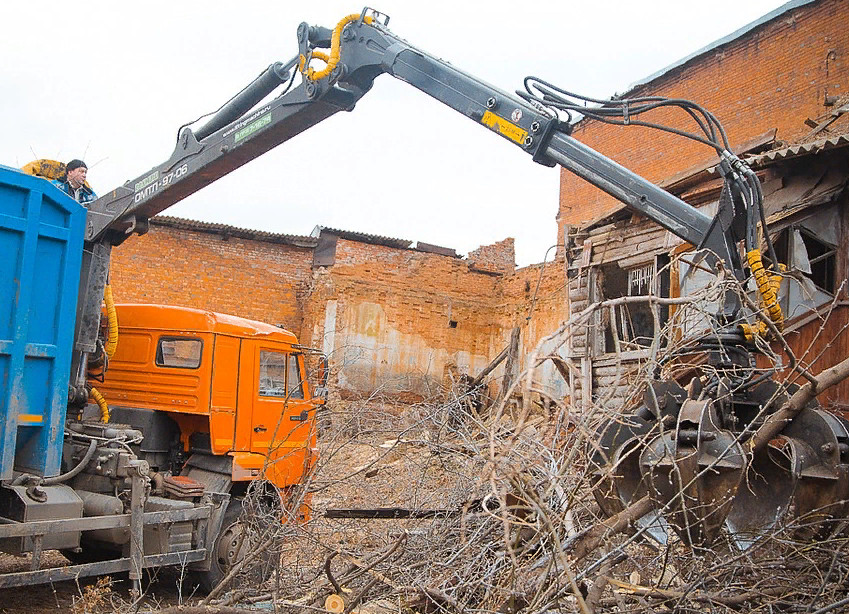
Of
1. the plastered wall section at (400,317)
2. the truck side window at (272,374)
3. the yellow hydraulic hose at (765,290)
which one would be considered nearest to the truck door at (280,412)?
the truck side window at (272,374)

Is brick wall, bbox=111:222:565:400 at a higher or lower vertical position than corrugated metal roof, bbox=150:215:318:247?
lower

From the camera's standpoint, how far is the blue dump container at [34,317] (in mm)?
5930

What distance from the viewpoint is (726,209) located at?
5297 millimetres

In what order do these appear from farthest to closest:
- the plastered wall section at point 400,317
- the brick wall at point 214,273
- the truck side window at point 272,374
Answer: the plastered wall section at point 400,317 < the brick wall at point 214,273 < the truck side window at point 272,374

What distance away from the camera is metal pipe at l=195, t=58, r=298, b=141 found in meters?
7.68

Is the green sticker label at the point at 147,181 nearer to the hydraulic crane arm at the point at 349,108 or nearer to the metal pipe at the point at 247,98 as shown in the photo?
the hydraulic crane arm at the point at 349,108

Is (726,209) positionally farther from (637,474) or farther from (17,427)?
(17,427)

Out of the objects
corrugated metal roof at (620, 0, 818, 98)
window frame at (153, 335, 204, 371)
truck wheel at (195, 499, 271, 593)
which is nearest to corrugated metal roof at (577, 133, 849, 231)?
window frame at (153, 335, 204, 371)

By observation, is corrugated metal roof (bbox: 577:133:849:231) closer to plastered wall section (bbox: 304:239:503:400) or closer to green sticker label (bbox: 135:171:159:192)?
green sticker label (bbox: 135:171:159:192)

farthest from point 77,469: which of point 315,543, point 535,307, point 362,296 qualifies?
point 535,307

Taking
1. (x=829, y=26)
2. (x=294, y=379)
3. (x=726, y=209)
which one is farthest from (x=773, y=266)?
(x=829, y=26)

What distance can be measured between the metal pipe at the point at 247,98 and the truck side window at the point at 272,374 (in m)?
2.37

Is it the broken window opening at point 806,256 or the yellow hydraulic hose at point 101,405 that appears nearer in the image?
the yellow hydraulic hose at point 101,405

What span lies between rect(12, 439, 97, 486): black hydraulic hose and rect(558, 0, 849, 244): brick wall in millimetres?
12737
